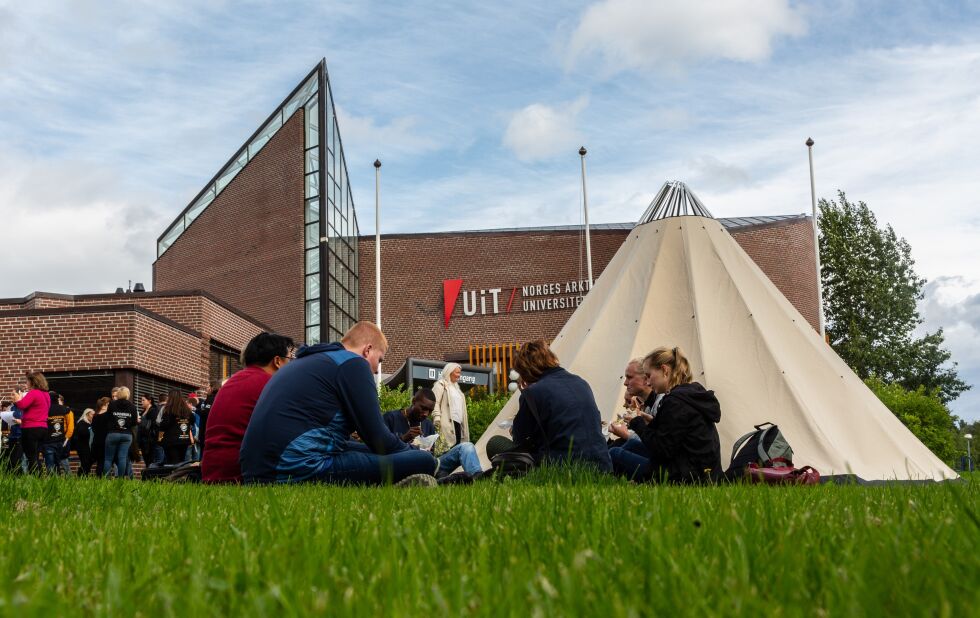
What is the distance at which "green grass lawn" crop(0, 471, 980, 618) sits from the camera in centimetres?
129

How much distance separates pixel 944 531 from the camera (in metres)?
2.00

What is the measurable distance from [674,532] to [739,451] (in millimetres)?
6765

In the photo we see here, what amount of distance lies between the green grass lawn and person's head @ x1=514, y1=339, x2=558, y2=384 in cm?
385

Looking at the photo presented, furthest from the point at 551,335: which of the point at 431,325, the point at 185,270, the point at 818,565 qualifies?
the point at 818,565

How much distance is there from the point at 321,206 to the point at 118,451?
806 inches

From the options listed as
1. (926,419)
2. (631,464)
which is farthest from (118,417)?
(926,419)

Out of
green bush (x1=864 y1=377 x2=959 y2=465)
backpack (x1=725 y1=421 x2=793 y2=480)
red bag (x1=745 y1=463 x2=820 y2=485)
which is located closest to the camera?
red bag (x1=745 y1=463 x2=820 y2=485)

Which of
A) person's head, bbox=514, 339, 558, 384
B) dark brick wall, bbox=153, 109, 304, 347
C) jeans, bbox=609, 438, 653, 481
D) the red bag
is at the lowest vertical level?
the red bag

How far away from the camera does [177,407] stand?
598 inches

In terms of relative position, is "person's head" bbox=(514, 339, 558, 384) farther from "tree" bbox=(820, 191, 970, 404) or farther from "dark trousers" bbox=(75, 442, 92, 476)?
"tree" bbox=(820, 191, 970, 404)

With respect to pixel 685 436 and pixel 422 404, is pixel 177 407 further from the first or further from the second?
pixel 685 436

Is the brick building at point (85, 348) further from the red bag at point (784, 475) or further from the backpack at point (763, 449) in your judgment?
the red bag at point (784, 475)

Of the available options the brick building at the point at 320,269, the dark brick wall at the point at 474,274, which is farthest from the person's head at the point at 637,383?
the dark brick wall at the point at 474,274

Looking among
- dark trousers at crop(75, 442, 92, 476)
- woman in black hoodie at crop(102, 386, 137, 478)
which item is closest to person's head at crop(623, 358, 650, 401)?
woman in black hoodie at crop(102, 386, 137, 478)
